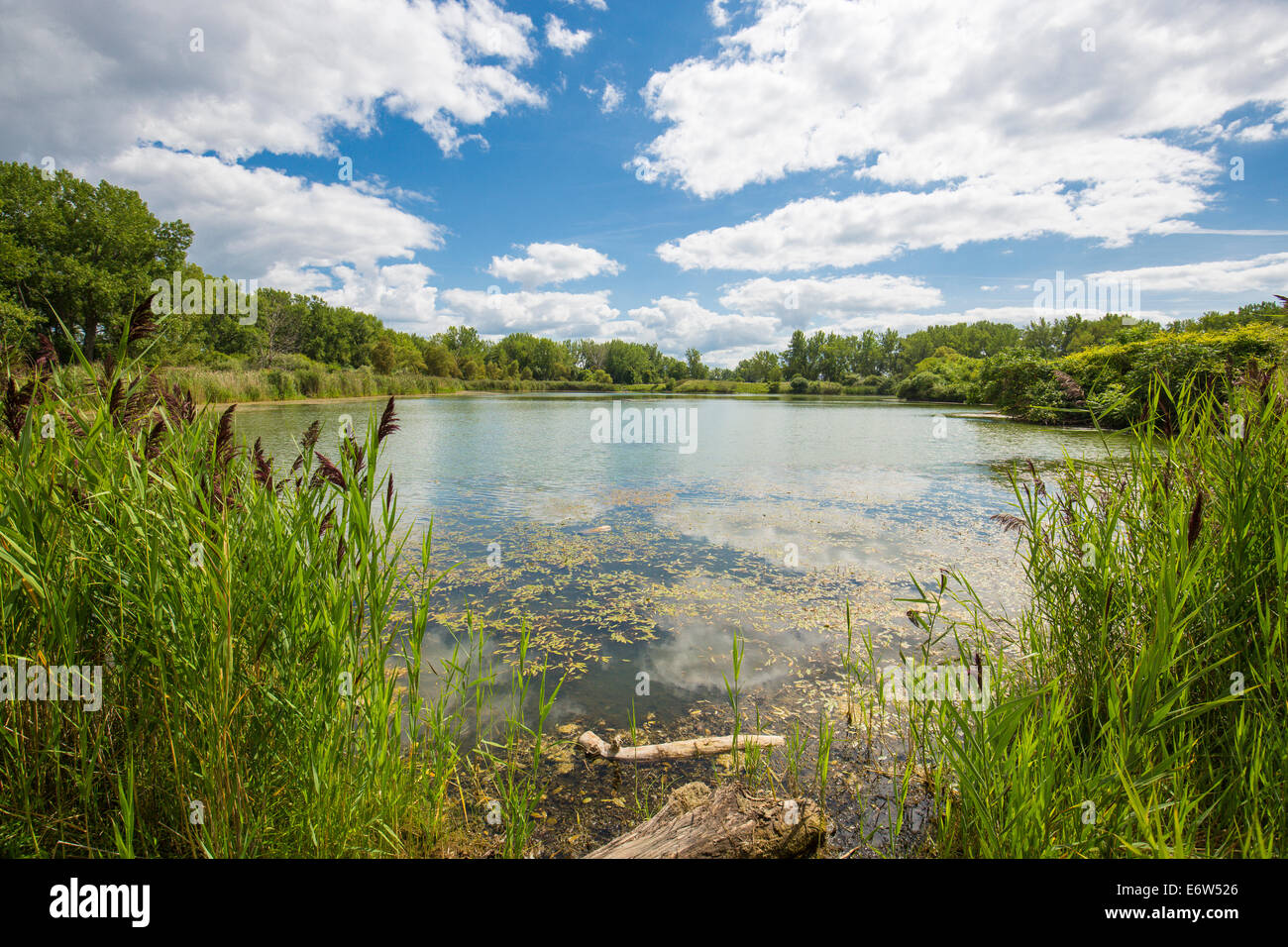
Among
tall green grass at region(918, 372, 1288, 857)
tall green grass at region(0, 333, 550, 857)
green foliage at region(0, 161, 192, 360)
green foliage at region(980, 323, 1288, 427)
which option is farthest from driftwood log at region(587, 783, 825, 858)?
green foliage at region(0, 161, 192, 360)

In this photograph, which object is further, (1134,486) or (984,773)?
(1134,486)

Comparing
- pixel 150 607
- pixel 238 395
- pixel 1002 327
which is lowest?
pixel 150 607

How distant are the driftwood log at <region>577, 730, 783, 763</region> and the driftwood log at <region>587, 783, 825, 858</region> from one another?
2.25 feet

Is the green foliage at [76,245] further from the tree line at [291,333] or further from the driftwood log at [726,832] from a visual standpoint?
the driftwood log at [726,832]

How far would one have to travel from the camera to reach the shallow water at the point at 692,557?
143 inches

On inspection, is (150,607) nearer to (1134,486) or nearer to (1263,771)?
(1263,771)

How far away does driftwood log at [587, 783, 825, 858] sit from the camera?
5.88ft

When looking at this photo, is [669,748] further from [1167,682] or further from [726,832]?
[1167,682]

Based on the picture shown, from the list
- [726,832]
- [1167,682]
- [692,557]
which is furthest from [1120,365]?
[726,832]

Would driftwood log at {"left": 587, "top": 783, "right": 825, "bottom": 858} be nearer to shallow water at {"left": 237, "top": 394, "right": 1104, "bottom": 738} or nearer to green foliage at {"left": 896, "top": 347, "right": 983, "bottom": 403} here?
shallow water at {"left": 237, "top": 394, "right": 1104, "bottom": 738}

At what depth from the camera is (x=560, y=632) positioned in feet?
13.7
